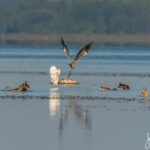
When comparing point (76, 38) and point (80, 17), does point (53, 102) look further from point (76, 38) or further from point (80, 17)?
point (80, 17)

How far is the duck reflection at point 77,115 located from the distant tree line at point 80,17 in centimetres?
13133

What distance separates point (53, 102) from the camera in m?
23.8

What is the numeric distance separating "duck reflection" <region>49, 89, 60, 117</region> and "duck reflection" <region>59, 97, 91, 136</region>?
10.6 inches

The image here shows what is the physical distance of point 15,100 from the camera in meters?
24.2

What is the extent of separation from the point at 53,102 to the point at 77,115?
3285mm

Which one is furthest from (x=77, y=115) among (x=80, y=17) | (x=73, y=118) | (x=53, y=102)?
(x=80, y=17)

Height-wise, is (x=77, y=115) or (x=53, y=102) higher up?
(x=53, y=102)

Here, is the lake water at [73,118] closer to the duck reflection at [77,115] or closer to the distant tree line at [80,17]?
the duck reflection at [77,115]

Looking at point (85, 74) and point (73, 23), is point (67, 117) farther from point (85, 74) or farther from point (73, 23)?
point (73, 23)

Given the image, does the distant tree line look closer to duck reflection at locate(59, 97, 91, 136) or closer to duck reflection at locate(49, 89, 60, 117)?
duck reflection at locate(49, 89, 60, 117)

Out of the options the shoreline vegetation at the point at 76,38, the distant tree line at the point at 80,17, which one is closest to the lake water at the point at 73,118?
the shoreline vegetation at the point at 76,38

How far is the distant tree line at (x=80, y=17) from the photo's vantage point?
522 ft

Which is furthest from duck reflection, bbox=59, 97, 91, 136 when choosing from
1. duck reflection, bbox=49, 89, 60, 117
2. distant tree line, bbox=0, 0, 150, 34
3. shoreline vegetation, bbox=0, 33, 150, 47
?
distant tree line, bbox=0, 0, 150, 34

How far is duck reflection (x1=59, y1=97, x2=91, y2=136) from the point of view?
61.3ft
